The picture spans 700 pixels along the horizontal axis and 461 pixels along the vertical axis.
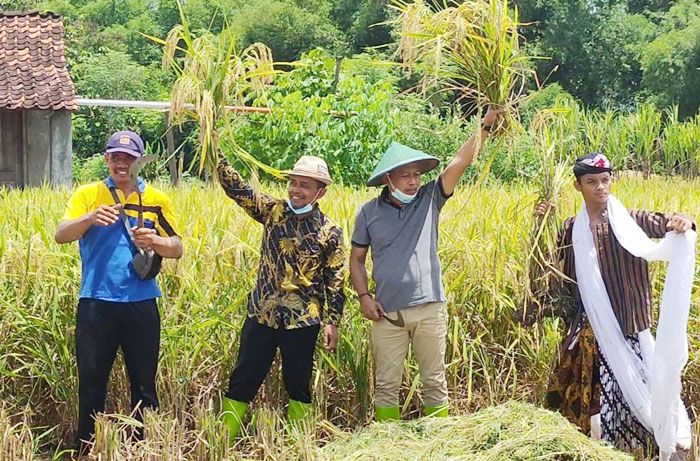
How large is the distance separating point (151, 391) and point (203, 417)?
27 centimetres

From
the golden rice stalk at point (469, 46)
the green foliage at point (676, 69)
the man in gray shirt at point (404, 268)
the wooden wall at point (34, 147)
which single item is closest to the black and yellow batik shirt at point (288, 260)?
the man in gray shirt at point (404, 268)

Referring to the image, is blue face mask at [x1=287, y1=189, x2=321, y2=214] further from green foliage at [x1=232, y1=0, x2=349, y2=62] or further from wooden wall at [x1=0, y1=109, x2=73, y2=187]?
green foliage at [x1=232, y1=0, x2=349, y2=62]

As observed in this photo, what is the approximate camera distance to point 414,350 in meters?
3.92

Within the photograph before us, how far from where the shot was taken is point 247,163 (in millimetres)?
3969

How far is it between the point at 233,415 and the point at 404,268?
3.19ft

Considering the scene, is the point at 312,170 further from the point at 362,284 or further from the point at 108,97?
the point at 108,97

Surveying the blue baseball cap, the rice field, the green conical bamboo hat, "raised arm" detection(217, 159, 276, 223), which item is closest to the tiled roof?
the rice field

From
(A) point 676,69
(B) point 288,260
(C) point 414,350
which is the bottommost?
(C) point 414,350

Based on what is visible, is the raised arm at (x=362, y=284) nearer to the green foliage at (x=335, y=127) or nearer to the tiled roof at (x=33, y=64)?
the green foliage at (x=335, y=127)

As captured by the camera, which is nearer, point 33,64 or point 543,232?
point 543,232

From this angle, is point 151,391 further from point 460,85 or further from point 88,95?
point 88,95

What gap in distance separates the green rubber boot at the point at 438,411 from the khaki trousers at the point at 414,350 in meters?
0.02

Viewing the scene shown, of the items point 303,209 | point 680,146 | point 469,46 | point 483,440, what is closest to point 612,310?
point 483,440

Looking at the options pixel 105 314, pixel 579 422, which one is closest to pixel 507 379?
pixel 579 422
